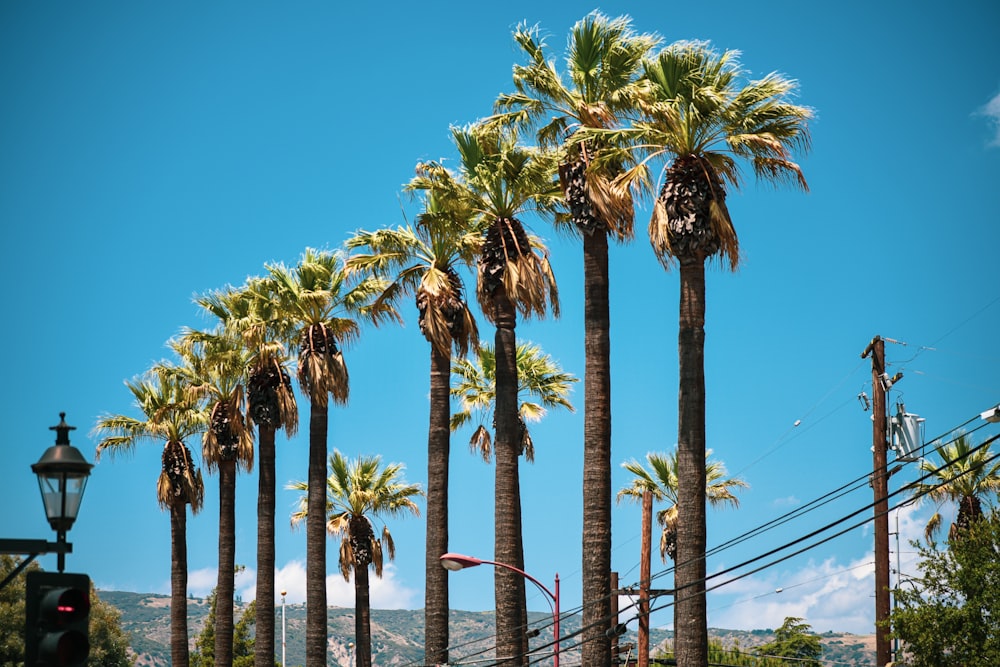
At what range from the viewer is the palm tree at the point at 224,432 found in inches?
1758

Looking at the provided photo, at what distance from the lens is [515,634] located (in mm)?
29297

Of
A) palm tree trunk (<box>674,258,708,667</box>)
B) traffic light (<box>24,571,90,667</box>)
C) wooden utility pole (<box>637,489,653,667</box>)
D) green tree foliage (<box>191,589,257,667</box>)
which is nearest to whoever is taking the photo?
traffic light (<box>24,571,90,667</box>)

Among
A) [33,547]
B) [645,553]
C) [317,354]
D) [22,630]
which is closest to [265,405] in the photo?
[317,354]

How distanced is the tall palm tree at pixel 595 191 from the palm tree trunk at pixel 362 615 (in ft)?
80.4

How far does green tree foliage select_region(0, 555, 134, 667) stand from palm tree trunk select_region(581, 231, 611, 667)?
1914 inches

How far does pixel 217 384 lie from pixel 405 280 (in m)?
13.2

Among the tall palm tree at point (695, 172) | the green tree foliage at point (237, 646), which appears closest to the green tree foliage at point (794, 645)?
the green tree foliage at point (237, 646)

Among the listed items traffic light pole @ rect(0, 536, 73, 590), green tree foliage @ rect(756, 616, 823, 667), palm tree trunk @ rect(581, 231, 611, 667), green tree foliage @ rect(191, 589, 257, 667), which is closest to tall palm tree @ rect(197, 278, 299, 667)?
palm tree trunk @ rect(581, 231, 611, 667)

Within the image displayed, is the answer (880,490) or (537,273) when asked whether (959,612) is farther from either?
(537,273)

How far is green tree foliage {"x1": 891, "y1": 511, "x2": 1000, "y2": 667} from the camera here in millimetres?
29734

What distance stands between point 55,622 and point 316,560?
94.3 feet

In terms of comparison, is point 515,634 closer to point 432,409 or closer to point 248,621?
point 432,409

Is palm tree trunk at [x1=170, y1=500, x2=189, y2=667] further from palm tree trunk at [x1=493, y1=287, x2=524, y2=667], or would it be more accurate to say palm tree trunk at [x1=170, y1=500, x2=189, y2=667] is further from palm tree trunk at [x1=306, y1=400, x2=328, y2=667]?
palm tree trunk at [x1=493, y1=287, x2=524, y2=667]

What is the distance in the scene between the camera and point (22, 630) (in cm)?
8044
